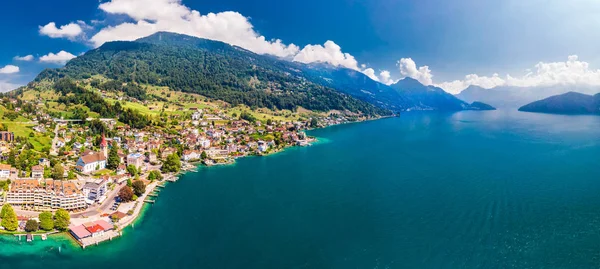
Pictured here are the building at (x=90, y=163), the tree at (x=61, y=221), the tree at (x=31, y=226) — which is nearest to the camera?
the tree at (x=31, y=226)

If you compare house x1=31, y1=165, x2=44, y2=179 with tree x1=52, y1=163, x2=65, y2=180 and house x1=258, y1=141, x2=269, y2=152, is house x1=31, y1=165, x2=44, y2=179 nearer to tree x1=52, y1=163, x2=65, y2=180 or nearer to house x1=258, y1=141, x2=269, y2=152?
tree x1=52, y1=163, x2=65, y2=180

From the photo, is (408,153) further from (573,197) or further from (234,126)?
(234,126)

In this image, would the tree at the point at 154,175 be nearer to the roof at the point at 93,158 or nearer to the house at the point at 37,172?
the roof at the point at 93,158

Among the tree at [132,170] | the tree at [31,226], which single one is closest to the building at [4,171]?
the tree at [132,170]

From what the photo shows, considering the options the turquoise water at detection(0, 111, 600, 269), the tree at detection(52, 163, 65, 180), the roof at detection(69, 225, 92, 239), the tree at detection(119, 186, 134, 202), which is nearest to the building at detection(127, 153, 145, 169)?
the turquoise water at detection(0, 111, 600, 269)

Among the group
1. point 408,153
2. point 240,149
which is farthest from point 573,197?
point 240,149
